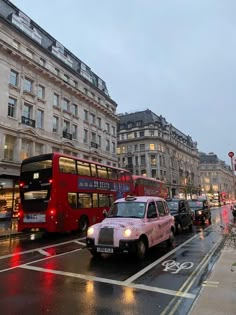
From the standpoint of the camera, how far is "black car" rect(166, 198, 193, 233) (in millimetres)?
16094

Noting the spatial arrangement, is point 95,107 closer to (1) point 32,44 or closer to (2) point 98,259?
(1) point 32,44

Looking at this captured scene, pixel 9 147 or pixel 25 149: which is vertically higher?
pixel 25 149

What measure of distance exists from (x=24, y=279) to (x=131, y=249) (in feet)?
9.93

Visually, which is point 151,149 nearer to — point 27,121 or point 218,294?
point 27,121

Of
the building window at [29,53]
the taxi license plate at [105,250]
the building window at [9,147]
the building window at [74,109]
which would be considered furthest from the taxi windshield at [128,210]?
the building window at [74,109]

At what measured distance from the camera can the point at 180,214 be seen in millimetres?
16422

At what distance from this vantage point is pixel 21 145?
30.0m

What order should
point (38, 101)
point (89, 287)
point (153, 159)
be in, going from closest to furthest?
1. point (89, 287)
2. point (38, 101)
3. point (153, 159)

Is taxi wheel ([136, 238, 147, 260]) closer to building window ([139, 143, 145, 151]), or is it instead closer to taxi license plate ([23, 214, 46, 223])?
taxi license plate ([23, 214, 46, 223])

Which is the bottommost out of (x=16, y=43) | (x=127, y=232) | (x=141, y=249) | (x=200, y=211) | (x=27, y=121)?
(x=141, y=249)

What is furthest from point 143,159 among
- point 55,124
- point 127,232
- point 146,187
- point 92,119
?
point 127,232

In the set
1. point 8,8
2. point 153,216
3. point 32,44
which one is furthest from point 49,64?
point 153,216

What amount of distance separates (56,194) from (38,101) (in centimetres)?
1983

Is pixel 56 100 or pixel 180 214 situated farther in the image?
pixel 56 100
